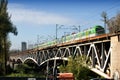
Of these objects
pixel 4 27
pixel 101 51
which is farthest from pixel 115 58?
pixel 4 27

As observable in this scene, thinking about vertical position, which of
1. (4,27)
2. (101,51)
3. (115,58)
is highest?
(4,27)

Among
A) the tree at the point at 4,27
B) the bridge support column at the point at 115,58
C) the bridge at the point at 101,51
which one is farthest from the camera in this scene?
the tree at the point at 4,27

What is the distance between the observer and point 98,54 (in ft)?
144

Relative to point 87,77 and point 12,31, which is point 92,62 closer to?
point 87,77

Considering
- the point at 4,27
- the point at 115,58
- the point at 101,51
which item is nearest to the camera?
the point at 115,58

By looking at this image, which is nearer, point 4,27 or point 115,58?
point 115,58

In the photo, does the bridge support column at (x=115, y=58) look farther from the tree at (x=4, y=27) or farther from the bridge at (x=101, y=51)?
the tree at (x=4, y=27)

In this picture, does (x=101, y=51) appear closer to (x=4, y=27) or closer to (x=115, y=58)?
(x=115, y=58)

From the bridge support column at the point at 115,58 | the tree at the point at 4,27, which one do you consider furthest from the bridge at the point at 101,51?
the tree at the point at 4,27

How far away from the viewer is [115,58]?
37.2 meters

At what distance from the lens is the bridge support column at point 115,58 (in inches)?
1452

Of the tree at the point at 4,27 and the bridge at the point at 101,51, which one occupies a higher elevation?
the tree at the point at 4,27

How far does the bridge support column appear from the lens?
36875mm

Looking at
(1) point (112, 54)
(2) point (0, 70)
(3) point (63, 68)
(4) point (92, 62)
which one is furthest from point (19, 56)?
(1) point (112, 54)
